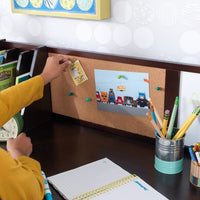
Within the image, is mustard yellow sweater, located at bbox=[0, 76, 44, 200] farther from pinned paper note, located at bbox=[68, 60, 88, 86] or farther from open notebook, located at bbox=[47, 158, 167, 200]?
pinned paper note, located at bbox=[68, 60, 88, 86]

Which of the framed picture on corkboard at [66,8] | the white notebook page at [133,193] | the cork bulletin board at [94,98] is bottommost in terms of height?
the white notebook page at [133,193]

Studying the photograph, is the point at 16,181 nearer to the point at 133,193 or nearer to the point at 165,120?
the point at 133,193

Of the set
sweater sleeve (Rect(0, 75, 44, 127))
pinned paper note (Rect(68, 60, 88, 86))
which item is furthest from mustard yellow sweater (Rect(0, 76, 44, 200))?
pinned paper note (Rect(68, 60, 88, 86))

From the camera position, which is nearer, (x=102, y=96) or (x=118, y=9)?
(x=118, y=9)

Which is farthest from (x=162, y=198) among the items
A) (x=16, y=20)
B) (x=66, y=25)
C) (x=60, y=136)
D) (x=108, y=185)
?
(x=16, y=20)

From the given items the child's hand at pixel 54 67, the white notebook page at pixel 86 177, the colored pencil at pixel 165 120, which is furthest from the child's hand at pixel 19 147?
the colored pencil at pixel 165 120

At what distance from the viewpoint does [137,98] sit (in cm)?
123

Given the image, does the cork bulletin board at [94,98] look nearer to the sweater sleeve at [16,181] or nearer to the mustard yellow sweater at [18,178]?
the mustard yellow sweater at [18,178]

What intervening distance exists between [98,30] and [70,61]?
170mm

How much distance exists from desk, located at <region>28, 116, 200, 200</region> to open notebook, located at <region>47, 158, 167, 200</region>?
0.09 ft

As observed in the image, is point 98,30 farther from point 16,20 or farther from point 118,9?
point 16,20

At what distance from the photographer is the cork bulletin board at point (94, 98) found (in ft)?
3.88

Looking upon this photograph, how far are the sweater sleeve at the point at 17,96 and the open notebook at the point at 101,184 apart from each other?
0.79 feet

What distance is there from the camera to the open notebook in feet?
3.11
